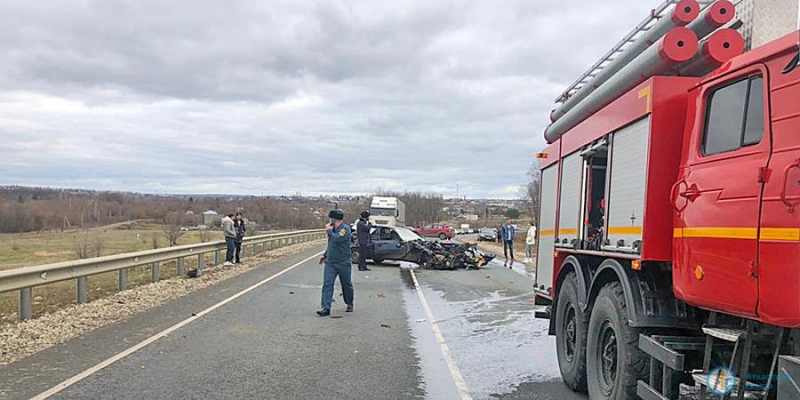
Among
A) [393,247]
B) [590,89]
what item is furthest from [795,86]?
[393,247]

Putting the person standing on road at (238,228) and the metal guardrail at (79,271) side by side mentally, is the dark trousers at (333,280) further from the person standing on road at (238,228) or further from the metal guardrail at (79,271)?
the person standing on road at (238,228)

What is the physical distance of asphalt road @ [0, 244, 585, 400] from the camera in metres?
6.38

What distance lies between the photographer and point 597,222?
637 centimetres

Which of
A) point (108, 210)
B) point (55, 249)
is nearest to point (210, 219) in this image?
point (108, 210)

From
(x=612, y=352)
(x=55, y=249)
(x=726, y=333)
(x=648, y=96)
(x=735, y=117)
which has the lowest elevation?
(x=55, y=249)

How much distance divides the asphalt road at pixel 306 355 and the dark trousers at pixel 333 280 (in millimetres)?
277

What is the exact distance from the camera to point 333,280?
11312 millimetres

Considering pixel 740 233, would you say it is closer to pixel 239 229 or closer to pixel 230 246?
pixel 230 246

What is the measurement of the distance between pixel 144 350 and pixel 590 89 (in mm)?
5966

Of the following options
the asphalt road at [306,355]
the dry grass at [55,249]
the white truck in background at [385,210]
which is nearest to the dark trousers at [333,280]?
the asphalt road at [306,355]

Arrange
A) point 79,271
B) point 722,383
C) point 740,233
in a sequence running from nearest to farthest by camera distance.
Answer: point 740,233 < point 722,383 < point 79,271

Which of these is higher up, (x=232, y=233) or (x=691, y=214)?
(x=691, y=214)

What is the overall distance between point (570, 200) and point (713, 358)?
126 inches

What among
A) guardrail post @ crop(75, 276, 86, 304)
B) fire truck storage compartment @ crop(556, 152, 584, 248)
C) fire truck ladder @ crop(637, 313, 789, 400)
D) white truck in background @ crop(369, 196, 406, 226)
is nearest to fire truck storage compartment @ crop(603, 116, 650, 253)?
fire truck ladder @ crop(637, 313, 789, 400)
